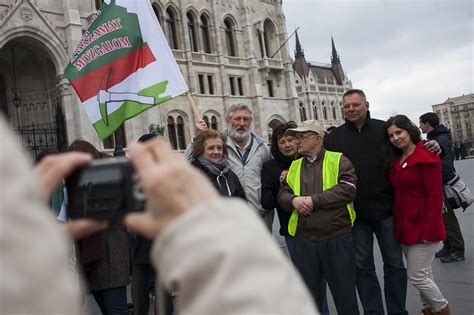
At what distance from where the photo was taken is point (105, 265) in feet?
10.7

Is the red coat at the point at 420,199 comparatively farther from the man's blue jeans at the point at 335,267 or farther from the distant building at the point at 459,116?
the distant building at the point at 459,116

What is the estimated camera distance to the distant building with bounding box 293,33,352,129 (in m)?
57.2

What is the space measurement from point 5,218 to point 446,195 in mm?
5444

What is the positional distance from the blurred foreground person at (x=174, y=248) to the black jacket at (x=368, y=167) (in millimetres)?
3434

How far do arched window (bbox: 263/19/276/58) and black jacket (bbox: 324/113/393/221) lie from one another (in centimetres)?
2566

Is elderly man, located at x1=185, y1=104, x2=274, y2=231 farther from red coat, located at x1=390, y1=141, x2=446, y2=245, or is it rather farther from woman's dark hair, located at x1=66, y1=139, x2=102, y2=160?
red coat, located at x1=390, y1=141, x2=446, y2=245

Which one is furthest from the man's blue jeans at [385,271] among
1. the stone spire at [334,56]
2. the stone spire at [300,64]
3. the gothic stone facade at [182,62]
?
the stone spire at [334,56]

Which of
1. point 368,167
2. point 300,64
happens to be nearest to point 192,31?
point 368,167

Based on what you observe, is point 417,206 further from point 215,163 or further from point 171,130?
point 171,130

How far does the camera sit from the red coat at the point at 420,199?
3506mm

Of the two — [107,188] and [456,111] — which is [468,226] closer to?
[107,188]

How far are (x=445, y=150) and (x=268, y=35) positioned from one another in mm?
25141

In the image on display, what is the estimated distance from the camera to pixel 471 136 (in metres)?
105

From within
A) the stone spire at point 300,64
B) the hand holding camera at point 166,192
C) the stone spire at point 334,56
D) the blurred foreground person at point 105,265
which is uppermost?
the stone spire at point 334,56
